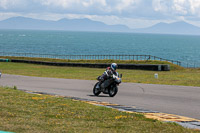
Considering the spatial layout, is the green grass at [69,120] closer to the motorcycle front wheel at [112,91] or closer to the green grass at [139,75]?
the motorcycle front wheel at [112,91]

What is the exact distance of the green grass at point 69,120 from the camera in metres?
7.90

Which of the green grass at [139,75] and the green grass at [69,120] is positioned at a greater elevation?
the green grass at [69,120]

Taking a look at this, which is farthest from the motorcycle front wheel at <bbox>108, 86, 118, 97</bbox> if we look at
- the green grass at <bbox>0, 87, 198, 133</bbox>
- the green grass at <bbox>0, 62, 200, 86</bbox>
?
the green grass at <bbox>0, 62, 200, 86</bbox>

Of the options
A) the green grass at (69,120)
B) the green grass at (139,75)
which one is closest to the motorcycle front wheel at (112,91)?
the green grass at (69,120)

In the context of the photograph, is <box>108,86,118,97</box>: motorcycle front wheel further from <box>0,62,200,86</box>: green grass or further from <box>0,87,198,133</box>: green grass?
<box>0,62,200,86</box>: green grass

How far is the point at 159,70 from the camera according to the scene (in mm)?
43094

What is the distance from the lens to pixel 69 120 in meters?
9.13

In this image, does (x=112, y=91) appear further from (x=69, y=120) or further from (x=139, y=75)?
(x=139, y=75)

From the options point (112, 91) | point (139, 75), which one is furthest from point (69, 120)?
point (139, 75)

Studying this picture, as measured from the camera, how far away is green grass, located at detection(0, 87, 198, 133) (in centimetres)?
790

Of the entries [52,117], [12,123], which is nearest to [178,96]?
[52,117]

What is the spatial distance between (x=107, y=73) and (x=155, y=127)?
7.83 m

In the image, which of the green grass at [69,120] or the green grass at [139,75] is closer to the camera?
the green grass at [69,120]

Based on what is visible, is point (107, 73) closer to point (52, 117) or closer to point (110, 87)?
point (110, 87)
